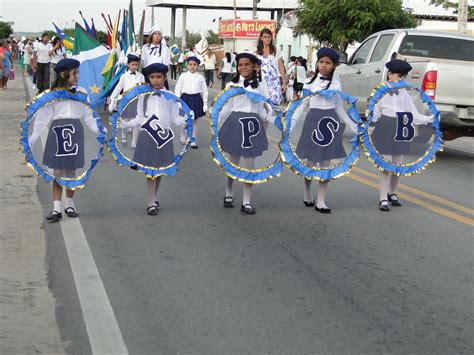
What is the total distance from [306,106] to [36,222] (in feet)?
9.97

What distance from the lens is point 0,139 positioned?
1483 cm

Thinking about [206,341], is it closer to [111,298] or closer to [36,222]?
[111,298]

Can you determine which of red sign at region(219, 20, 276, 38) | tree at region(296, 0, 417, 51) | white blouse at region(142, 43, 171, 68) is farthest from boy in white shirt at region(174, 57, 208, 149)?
red sign at region(219, 20, 276, 38)

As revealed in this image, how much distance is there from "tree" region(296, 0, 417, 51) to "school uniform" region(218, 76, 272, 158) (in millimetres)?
23702

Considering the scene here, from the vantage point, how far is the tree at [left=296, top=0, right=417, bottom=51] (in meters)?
31.8

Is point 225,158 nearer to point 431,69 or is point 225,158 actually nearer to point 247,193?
point 247,193

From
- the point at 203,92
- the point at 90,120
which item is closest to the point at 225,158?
the point at 90,120

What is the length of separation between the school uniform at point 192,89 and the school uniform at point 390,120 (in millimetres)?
5497

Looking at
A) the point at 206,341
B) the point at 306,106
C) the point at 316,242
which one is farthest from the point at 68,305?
the point at 306,106

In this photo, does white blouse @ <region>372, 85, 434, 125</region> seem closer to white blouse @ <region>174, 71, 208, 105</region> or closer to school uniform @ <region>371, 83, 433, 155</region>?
school uniform @ <region>371, 83, 433, 155</region>

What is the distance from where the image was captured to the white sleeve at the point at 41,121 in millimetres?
8109

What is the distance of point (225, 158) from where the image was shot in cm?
880

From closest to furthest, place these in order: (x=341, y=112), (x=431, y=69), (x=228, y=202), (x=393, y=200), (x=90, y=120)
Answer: (x=90, y=120) → (x=341, y=112) → (x=228, y=202) → (x=393, y=200) → (x=431, y=69)

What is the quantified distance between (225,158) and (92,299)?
338cm
